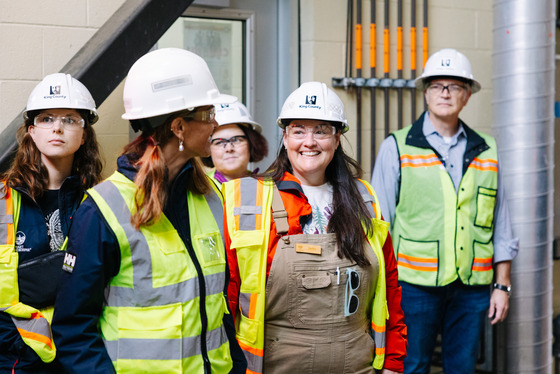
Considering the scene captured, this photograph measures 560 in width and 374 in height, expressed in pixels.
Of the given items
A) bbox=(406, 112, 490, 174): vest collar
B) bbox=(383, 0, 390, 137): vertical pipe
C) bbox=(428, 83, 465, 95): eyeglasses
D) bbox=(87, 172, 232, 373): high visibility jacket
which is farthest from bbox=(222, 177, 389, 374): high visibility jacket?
bbox=(383, 0, 390, 137): vertical pipe

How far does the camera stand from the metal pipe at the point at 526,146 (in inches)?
162

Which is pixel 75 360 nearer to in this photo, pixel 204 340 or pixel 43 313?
pixel 204 340

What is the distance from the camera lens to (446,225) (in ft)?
11.4

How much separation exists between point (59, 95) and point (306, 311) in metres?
1.24

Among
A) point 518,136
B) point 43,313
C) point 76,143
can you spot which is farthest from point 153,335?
point 518,136

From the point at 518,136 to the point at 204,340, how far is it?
2.81 metres

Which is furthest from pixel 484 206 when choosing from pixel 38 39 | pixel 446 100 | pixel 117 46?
pixel 38 39

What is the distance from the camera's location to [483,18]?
4.83 meters

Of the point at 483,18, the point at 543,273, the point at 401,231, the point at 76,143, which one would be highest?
the point at 483,18

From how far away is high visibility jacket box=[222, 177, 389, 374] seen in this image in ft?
7.93

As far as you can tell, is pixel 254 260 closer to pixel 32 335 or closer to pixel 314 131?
pixel 314 131

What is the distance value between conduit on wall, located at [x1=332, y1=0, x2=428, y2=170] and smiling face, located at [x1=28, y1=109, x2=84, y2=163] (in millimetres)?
1988

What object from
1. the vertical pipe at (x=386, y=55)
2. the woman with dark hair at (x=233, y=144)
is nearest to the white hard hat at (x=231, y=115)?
the woman with dark hair at (x=233, y=144)

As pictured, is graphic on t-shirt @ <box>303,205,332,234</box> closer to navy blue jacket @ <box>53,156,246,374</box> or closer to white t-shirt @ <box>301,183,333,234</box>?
white t-shirt @ <box>301,183,333,234</box>
